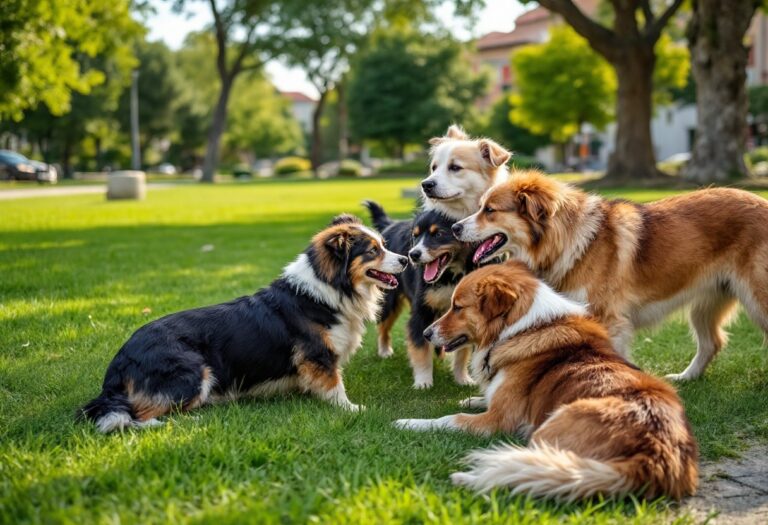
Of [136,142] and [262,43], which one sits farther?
[136,142]

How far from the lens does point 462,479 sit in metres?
3.76

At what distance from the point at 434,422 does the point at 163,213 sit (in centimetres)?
1891

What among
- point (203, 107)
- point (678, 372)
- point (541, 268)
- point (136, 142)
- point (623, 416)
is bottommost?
point (678, 372)

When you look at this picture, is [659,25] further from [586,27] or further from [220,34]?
[220,34]

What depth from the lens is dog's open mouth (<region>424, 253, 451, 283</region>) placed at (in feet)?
19.8

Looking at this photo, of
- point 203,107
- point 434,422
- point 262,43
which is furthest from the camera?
point 203,107

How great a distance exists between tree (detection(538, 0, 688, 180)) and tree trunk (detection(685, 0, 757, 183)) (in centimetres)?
283

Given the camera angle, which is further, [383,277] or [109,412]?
[383,277]

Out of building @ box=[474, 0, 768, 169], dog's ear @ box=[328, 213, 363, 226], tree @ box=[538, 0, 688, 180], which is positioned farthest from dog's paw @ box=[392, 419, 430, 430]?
building @ box=[474, 0, 768, 169]

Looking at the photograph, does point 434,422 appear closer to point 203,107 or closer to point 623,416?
point 623,416

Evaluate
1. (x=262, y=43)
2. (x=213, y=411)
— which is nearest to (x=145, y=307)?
(x=213, y=411)

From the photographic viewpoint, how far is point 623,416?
3672 millimetres

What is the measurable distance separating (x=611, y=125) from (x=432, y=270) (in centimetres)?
8091

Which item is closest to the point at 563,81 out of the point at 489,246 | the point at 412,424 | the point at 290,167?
the point at 290,167
